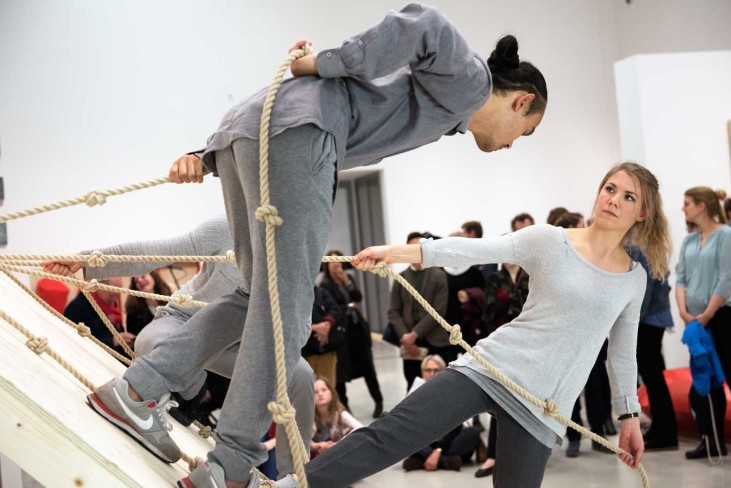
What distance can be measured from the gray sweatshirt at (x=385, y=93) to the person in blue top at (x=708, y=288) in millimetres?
4006

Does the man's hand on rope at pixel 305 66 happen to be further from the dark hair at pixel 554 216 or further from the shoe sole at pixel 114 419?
the dark hair at pixel 554 216

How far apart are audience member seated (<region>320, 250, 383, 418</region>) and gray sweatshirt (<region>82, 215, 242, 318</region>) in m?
3.79

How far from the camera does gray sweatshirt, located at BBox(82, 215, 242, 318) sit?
9.96 feet

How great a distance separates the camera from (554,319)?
2.60m

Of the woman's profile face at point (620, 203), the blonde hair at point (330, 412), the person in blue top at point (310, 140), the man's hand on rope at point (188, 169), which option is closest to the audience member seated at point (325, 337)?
the blonde hair at point (330, 412)

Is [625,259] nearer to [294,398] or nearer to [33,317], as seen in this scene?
[294,398]

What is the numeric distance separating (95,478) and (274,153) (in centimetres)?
81

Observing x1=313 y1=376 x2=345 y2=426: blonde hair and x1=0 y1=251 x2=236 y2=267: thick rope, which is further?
x1=313 y1=376 x2=345 y2=426: blonde hair

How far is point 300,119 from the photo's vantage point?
5.93 feet

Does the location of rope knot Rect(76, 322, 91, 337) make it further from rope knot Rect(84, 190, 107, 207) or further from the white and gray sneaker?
the white and gray sneaker

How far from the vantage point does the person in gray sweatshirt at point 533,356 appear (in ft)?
7.89

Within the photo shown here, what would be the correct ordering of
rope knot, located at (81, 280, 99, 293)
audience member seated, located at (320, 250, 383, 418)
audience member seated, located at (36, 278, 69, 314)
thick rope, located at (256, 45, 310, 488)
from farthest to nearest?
audience member seated, located at (36, 278, 69, 314), audience member seated, located at (320, 250, 383, 418), rope knot, located at (81, 280, 99, 293), thick rope, located at (256, 45, 310, 488)

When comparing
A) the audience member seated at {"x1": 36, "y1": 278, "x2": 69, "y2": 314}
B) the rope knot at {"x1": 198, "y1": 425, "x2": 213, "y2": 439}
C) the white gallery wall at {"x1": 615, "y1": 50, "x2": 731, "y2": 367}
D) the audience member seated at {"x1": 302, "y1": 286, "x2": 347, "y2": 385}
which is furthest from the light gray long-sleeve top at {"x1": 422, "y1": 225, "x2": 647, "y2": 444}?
the audience member seated at {"x1": 36, "y1": 278, "x2": 69, "y2": 314}

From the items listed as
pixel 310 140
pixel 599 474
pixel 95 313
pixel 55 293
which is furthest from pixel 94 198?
pixel 55 293
